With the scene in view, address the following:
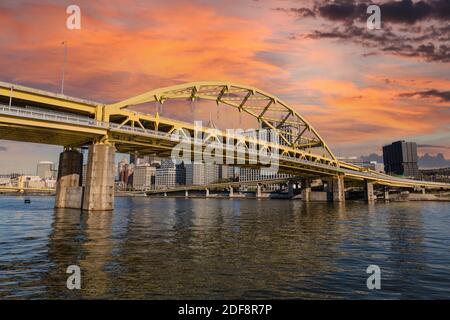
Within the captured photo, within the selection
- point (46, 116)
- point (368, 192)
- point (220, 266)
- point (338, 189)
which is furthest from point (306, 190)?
point (220, 266)

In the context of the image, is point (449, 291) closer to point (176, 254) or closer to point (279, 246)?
point (279, 246)

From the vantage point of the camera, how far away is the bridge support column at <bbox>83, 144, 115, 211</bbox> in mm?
48344

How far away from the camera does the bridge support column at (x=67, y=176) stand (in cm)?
5687

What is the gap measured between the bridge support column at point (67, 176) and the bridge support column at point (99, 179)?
→ 8881mm

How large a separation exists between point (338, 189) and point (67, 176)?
98704mm

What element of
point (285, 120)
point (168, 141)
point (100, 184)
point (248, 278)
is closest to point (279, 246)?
point (248, 278)

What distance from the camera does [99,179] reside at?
48.6 meters

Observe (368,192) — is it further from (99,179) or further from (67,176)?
(67,176)

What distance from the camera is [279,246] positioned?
65.8ft

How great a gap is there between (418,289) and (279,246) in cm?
937

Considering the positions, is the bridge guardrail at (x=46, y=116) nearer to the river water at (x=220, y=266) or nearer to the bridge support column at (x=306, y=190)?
the river water at (x=220, y=266)

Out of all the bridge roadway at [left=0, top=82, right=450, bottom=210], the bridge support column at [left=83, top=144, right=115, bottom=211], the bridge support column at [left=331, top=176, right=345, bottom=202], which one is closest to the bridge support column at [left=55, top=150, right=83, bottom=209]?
the bridge roadway at [left=0, top=82, right=450, bottom=210]

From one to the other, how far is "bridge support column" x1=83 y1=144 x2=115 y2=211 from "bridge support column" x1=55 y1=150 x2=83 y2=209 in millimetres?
8881

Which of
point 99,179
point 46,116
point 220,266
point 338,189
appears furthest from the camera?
point 338,189
